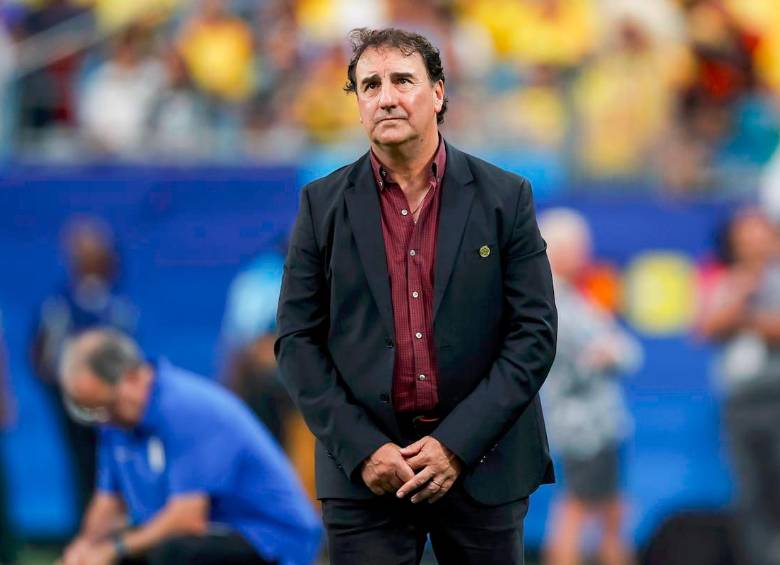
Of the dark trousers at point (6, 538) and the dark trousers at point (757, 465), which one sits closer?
the dark trousers at point (757, 465)

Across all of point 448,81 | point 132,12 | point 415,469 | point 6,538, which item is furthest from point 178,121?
point 415,469

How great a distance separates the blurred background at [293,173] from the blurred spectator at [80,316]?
0.7 inches

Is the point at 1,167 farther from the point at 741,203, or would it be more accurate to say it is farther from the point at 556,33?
the point at 741,203

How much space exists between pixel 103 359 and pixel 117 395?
163mm

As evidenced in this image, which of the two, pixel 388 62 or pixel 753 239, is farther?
pixel 753 239

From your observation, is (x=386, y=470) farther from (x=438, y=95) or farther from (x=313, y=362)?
(x=438, y=95)

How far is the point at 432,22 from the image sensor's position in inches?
432

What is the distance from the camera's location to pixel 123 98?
11117 mm

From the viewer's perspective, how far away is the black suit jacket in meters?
4.12

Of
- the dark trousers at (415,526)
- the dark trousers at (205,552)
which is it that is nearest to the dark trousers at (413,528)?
the dark trousers at (415,526)

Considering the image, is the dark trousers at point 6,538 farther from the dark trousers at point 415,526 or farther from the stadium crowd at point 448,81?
the dark trousers at point 415,526

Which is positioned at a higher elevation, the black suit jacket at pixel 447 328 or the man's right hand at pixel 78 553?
the black suit jacket at pixel 447 328

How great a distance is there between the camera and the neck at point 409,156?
13.7 ft

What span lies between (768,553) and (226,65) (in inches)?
222
